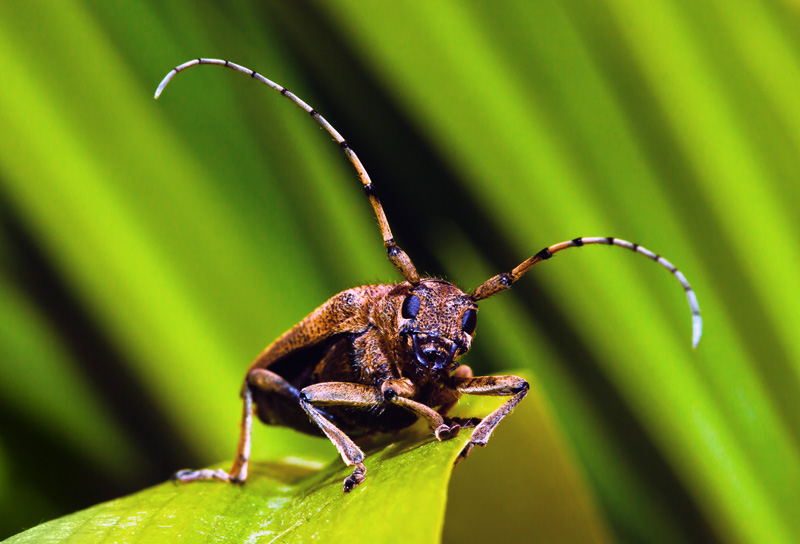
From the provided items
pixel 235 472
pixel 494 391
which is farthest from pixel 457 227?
pixel 235 472

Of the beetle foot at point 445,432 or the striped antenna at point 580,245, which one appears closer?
the beetle foot at point 445,432

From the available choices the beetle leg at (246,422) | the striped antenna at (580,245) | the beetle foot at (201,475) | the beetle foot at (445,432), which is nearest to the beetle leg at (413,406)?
Answer: the beetle foot at (445,432)

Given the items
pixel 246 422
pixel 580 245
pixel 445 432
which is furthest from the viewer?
pixel 246 422

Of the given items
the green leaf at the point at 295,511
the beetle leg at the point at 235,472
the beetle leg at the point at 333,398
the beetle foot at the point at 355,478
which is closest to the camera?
the green leaf at the point at 295,511

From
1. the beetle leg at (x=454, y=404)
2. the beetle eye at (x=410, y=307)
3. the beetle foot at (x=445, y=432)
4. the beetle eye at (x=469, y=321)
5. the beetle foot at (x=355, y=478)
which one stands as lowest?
the beetle leg at (x=454, y=404)

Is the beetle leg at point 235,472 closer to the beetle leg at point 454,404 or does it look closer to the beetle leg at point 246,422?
the beetle leg at point 246,422

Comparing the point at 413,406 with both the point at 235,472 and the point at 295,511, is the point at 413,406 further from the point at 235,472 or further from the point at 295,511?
the point at 235,472

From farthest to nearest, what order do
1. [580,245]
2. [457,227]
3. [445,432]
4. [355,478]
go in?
[457,227] < [580,245] < [445,432] < [355,478]
